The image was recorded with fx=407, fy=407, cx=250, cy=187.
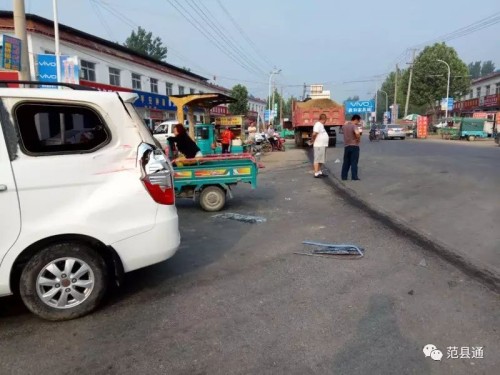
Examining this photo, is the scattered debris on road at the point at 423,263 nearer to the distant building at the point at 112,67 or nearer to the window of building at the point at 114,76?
the distant building at the point at 112,67

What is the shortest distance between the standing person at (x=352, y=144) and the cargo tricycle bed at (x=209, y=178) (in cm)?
393

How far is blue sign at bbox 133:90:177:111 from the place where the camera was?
29.2 meters

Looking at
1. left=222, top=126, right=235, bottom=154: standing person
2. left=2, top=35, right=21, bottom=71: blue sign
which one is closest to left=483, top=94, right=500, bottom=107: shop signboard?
left=222, top=126, right=235, bottom=154: standing person

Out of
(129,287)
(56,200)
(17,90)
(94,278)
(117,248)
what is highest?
(17,90)

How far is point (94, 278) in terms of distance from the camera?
11.6 feet

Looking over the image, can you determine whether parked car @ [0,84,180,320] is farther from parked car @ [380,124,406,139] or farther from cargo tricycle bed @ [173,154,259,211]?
parked car @ [380,124,406,139]

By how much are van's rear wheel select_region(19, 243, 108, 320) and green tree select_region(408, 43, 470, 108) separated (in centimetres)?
5502

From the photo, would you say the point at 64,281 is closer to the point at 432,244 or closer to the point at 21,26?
the point at 432,244

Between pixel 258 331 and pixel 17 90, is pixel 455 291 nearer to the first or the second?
pixel 258 331

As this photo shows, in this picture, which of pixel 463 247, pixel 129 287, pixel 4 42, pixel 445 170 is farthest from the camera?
pixel 445 170

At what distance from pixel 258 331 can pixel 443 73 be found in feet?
181

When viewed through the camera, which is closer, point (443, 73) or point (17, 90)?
point (17, 90)

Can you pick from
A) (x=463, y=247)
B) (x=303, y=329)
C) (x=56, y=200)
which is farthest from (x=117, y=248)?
(x=463, y=247)

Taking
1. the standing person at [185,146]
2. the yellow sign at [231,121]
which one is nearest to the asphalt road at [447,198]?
the standing person at [185,146]
